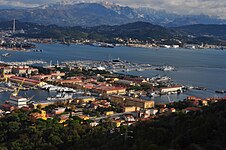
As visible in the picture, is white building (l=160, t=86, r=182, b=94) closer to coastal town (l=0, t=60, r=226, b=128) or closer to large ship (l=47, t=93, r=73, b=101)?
coastal town (l=0, t=60, r=226, b=128)

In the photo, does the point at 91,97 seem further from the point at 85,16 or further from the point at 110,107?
the point at 85,16

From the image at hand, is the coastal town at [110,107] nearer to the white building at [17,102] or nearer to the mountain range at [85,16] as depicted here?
the white building at [17,102]

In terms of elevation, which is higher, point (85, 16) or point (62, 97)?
point (85, 16)

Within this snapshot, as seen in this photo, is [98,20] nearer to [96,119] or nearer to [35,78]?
[35,78]

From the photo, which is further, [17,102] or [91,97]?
[91,97]

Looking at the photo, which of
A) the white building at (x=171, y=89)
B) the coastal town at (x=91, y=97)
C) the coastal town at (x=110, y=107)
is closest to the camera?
the coastal town at (x=110, y=107)

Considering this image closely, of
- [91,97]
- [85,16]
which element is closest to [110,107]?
[91,97]

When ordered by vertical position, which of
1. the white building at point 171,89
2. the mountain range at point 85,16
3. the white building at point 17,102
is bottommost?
the white building at point 171,89

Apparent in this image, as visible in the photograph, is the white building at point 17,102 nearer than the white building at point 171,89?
Yes

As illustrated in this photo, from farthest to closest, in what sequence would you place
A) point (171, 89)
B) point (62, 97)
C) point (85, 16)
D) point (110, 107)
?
1. point (85, 16)
2. point (171, 89)
3. point (62, 97)
4. point (110, 107)

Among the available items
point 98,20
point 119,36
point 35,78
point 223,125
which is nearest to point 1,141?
point 223,125

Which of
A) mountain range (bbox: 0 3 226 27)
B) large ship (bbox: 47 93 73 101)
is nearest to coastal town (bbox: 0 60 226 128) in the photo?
large ship (bbox: 47 93 73 101)

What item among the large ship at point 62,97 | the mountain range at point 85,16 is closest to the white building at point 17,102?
the large ship at point 62,97
